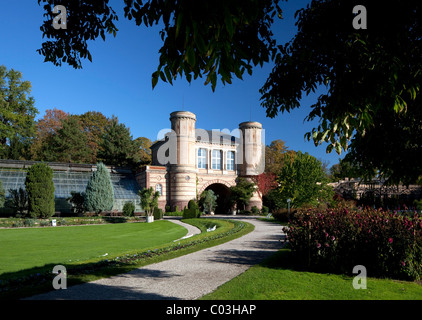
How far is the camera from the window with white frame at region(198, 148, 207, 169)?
41.4 m

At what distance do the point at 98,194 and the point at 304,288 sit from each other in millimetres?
28546

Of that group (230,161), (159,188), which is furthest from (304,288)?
(230,161)

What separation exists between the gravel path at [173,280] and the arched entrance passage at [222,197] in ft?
106

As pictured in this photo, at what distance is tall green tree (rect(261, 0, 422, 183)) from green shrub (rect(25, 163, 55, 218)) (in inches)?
1072

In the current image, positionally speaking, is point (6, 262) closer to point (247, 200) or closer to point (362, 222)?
point (362, 222)

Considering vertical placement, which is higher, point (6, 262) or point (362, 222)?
point (362, 222)

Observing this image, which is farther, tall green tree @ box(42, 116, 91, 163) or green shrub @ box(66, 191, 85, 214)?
tall green tree @ box(42, 116, 91, 163)

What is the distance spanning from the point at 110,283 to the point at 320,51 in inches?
243

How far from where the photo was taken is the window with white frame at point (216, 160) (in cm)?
4204

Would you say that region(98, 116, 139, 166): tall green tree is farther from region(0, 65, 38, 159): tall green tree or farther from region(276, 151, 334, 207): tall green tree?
region(276, 151, 334, 207): tall green tree

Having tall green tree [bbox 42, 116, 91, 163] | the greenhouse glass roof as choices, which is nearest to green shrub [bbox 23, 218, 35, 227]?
the greenhouse glass roof

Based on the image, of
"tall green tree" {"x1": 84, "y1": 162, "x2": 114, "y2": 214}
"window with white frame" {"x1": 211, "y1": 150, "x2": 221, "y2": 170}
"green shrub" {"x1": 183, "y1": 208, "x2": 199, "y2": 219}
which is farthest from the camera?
"window with white frame" {"x1": 211, "y1": 150, "x2": 221, "y2": 170}
